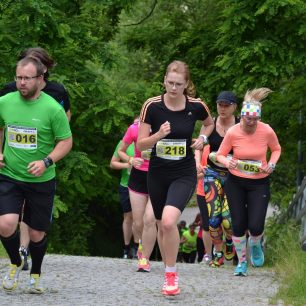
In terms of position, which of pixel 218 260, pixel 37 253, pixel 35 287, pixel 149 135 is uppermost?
pixel 149 135

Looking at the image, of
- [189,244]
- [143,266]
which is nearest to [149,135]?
[143,266]

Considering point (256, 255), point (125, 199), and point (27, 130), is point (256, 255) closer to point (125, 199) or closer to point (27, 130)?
point (125, 199)

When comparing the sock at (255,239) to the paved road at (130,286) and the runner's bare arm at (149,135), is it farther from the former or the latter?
the runner's bare arm at (149,135)

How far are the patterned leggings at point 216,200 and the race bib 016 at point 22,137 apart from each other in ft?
13.8

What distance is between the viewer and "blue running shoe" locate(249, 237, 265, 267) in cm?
1075

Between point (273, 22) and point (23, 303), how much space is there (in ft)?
40.5

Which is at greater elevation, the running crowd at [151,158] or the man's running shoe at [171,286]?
the running crowd at [151,158]

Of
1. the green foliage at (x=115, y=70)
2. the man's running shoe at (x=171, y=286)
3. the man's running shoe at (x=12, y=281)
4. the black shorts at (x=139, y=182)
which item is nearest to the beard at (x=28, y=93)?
the man's running shoe at (x=12, y=281)

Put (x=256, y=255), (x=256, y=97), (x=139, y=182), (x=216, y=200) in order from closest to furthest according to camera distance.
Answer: (x=256, y=97) < (x=139, y=182) < (x=256, y=255) < (x=216, y=200)

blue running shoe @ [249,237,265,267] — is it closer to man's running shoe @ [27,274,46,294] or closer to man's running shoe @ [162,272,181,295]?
man's running shoe @ [162,272,181,295]

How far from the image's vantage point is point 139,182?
10633mm

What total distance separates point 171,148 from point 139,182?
2.63m

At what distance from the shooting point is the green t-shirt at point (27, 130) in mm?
7340

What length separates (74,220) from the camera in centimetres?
2125
